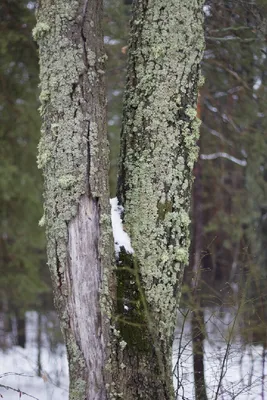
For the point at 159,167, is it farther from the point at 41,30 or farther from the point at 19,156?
the point at 19,156

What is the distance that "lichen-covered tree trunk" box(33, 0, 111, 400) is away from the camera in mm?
2826

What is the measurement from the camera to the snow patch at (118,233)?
3.03 metres

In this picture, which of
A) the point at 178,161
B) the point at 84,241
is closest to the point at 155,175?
the point at 178,161

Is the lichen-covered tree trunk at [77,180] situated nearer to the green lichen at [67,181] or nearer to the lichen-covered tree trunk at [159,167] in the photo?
the green lichen at [67,181]

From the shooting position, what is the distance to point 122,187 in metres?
3.15

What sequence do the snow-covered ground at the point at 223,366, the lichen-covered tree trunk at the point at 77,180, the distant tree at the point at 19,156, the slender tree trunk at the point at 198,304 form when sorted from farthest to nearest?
the distant tree at the point at 19,156 < the slender tree trunk at the point at 198,304 < the snow-covered ground at the point at 223,366 < the lichen-covered tree trunk at the point at 77,180

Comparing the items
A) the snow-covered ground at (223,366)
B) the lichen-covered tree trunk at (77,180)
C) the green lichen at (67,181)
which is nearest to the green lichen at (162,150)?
the lichen-covered tree trunk at (77,180)

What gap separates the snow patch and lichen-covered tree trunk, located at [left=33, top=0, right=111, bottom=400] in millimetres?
143

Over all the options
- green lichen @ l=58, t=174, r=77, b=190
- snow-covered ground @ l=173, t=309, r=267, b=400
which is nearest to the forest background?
snow-covered ground @ l=173, t=309, r=267, b=400

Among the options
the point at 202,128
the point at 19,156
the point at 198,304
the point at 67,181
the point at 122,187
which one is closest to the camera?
the point at 67,181

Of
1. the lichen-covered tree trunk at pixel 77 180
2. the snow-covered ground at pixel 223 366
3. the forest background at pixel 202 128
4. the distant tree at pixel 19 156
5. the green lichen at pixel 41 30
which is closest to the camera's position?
the lichen-covered tree trunk at pixel 77 180

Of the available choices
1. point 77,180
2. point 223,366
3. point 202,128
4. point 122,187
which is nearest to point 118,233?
point 122,187

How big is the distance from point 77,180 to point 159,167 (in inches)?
20.1

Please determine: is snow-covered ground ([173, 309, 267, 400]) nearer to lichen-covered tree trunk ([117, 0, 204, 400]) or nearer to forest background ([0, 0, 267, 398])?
forest background ([0, 0, 267, 398])
